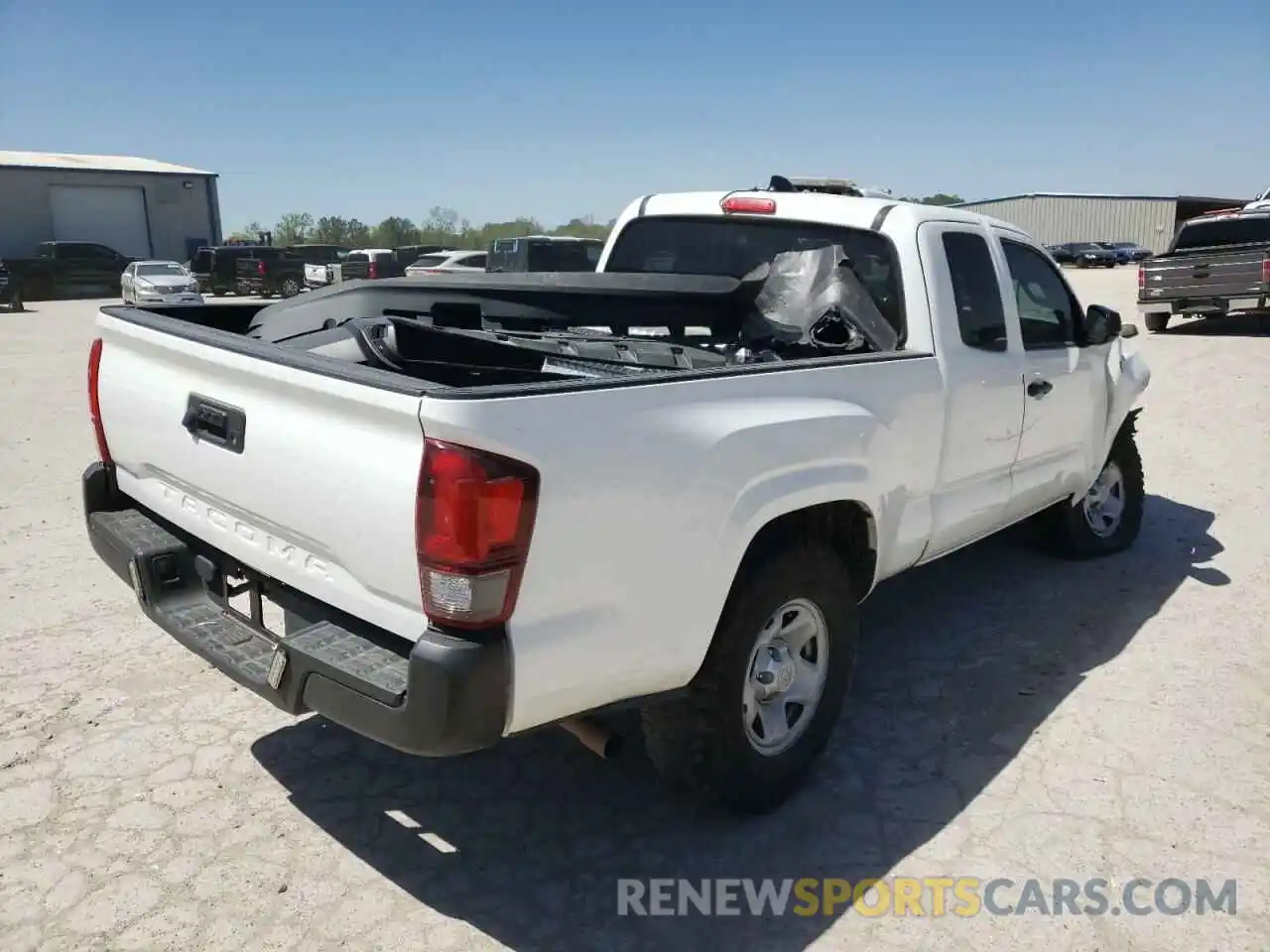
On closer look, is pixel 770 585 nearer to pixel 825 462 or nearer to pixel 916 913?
pixel 825 462

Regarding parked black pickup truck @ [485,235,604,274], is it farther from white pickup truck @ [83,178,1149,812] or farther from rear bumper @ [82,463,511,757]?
rear bumper @ [82,463,511,757]

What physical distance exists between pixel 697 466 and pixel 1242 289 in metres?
17.0

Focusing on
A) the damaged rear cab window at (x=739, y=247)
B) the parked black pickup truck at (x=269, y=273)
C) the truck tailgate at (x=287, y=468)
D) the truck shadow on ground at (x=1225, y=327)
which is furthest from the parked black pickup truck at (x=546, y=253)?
the truck tailgate at (x=287, y=468)

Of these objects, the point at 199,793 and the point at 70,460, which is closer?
the point at 199,793

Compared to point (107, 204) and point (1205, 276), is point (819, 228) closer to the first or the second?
point (1205, 276)

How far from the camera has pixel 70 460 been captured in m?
7.84

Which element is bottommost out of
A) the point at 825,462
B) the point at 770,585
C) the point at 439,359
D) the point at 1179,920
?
the point at 1179,920

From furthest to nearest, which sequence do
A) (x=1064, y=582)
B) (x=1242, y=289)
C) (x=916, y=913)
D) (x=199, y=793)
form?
(x=1242, y=289)
(x=1064, y=582)
(x=199, y=793)
(x=916, y=913)

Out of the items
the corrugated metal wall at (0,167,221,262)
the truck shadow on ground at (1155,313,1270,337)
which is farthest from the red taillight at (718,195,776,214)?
the corrugated metal wall at (0,167,221,262)

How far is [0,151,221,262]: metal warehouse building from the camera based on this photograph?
41.1 metres

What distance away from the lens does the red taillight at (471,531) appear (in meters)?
2.23

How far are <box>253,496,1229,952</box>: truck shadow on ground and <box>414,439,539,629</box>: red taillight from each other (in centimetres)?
104

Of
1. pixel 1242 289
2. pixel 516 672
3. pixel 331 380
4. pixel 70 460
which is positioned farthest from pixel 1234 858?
pixel 1242 289

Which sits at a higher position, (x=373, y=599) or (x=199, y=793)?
(x=373, y=599)
